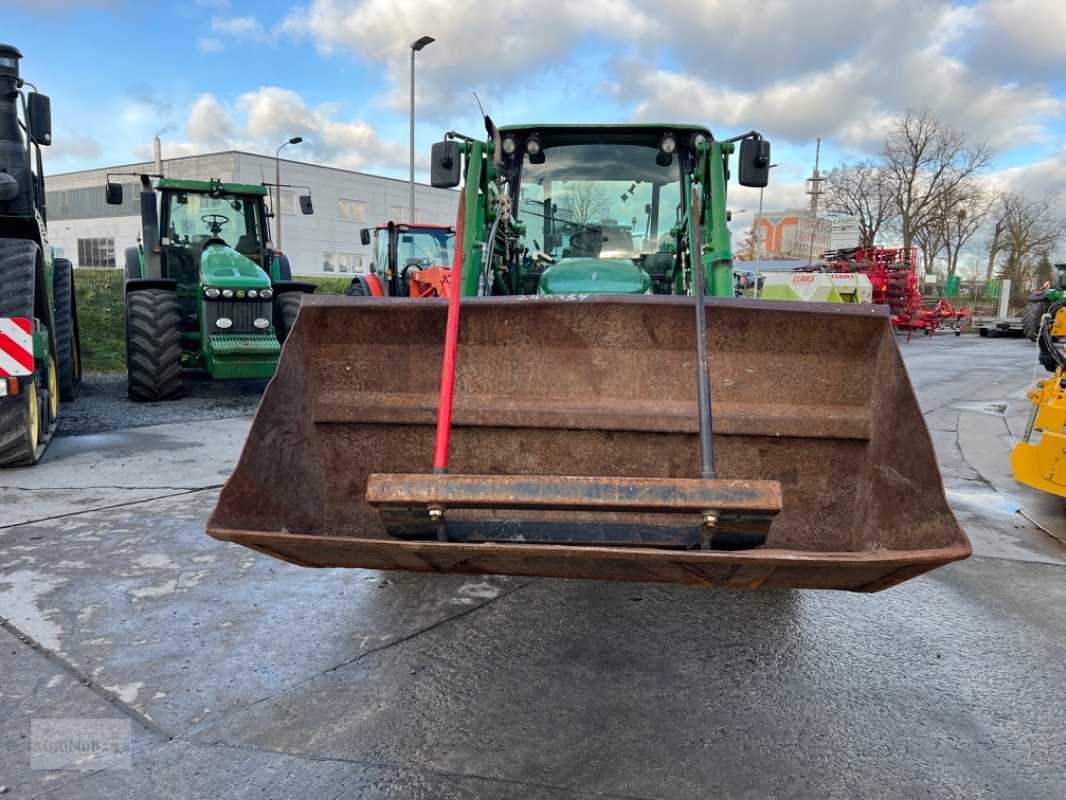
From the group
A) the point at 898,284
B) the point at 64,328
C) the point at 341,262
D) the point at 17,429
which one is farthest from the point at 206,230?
the point at 341,262

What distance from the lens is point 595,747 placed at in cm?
247

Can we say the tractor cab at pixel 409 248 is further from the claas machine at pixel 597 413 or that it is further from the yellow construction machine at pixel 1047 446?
the claas machine at pixel 597 413

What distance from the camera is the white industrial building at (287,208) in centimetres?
3841

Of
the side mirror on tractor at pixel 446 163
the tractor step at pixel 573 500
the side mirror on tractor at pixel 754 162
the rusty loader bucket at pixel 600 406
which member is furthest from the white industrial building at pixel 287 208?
the tractor step at pixel 573 500

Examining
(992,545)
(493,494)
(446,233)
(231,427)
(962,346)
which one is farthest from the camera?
(962,346)

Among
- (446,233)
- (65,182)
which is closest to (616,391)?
(446,233)

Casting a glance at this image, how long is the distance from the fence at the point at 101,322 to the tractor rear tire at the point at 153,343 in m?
3.86

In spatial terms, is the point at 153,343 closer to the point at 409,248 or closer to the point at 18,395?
the point at 18,395

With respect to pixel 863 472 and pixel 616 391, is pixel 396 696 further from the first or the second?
pixel 863 472

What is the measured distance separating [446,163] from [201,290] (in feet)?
18.9

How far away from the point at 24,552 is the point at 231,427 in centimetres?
387

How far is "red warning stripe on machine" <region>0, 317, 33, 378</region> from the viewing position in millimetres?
5574

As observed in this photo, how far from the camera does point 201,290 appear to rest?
361 inches

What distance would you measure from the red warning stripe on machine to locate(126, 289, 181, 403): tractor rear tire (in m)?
3.06
